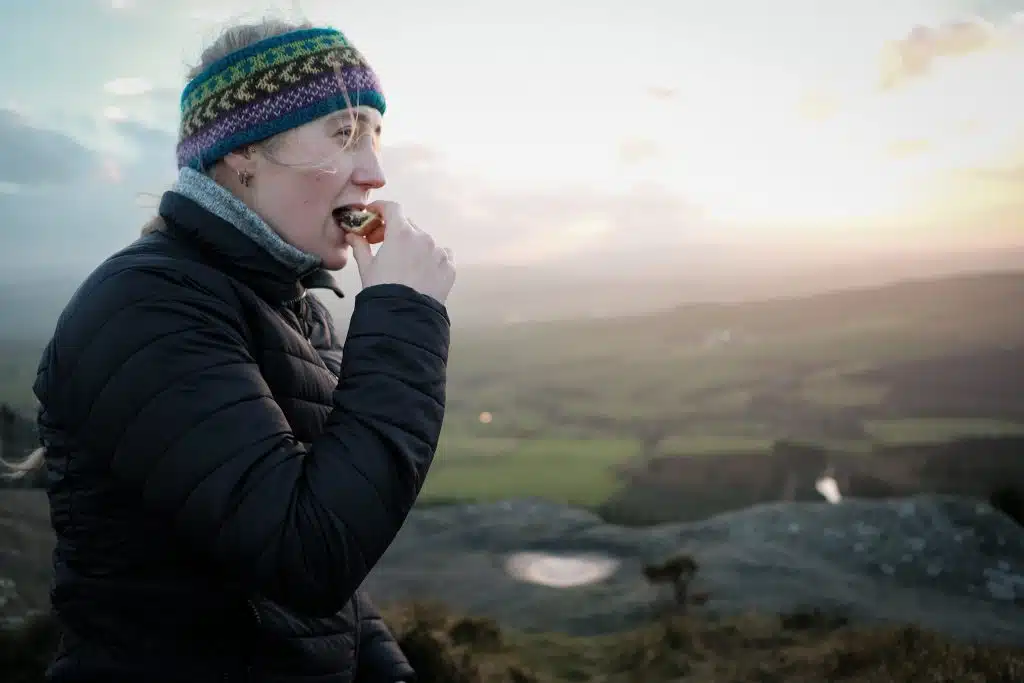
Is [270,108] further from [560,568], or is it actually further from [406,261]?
[560,568]

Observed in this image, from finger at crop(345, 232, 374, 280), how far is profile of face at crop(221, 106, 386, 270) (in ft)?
0.13

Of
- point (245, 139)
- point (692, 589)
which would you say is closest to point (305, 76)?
point (245, 139)

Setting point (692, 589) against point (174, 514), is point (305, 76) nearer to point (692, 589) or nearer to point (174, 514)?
point (174, 514)

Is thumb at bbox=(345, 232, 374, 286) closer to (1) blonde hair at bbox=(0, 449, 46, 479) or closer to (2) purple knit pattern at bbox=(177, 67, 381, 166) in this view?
(2) purple knit pattern at bbox=(177, 67, 381, 166)

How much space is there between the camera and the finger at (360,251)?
1.90m

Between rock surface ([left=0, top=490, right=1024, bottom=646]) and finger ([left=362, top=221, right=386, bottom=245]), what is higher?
finger ([left=362, top=221, right=386, bottom=245])

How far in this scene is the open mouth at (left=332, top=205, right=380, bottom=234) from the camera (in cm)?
200

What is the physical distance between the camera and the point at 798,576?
9000 mm

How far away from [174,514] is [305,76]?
3.69ft

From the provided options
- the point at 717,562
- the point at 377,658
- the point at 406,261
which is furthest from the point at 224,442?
the point at 717,562

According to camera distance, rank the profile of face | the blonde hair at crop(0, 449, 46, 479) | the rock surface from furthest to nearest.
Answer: the rock surface, the blonde hair at crop(0, 449, 46, 479), the profile of face

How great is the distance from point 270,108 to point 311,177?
194mm

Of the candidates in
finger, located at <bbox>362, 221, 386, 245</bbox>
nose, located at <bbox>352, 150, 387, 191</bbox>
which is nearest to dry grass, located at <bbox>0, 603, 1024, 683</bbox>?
finger, located at <bbox>362, 221, 386, 245</bbox>

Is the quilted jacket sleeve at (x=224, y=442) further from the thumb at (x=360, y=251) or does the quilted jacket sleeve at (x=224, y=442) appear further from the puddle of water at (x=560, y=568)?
the puddle of water at (x=560, y=568)
